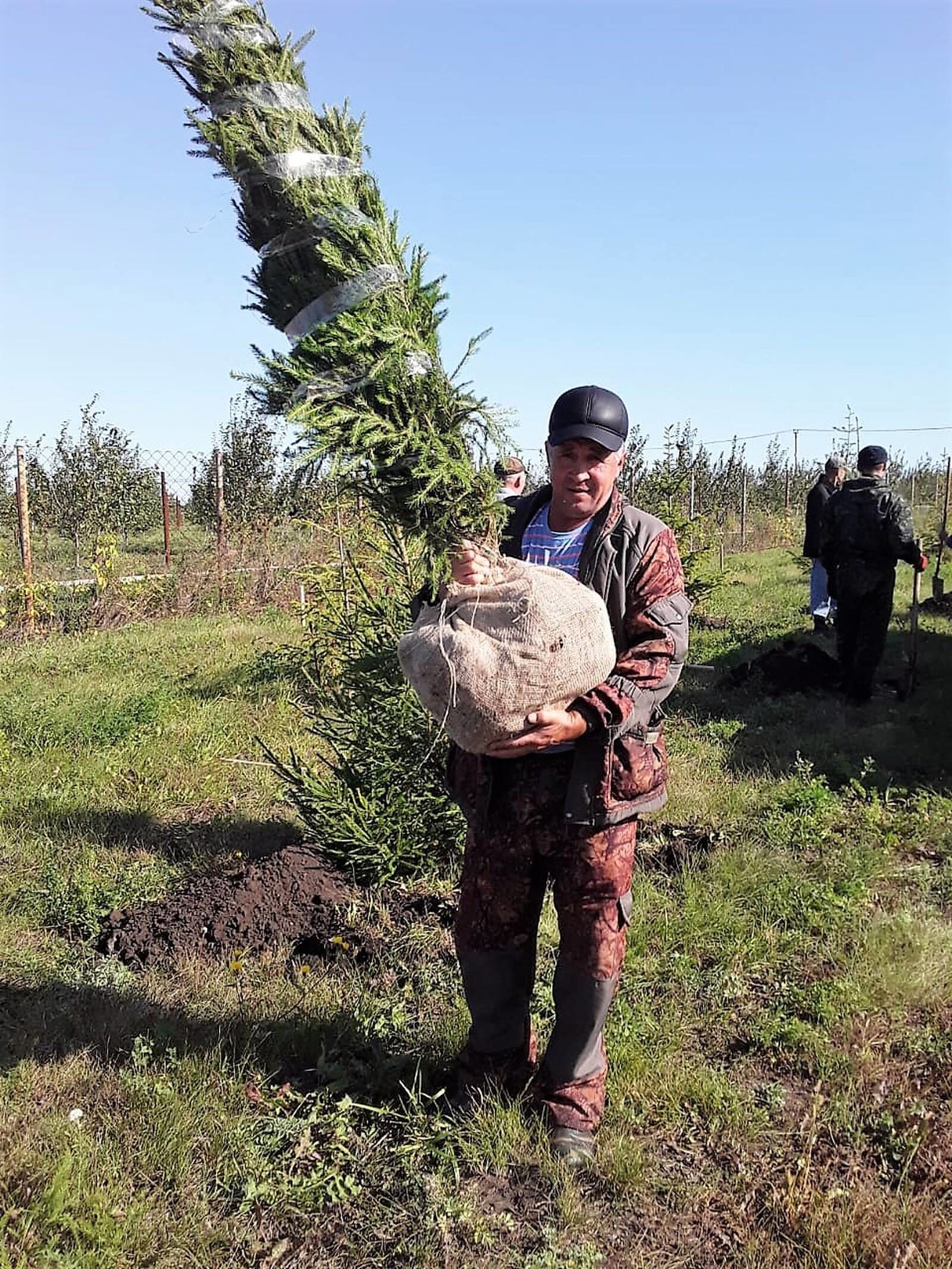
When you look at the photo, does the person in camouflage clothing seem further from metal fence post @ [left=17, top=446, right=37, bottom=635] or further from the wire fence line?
metal fence post @ [left=17, top=446, right=37, bottom=635]

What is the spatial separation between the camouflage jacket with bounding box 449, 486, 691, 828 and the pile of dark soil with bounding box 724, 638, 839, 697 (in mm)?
6109

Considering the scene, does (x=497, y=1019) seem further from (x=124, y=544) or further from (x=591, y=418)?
(x=124, y=544)

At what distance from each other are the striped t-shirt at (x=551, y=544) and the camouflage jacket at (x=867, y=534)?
5995 millimetres

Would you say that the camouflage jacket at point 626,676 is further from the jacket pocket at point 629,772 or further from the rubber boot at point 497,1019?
the rubber boot at point 497,1019

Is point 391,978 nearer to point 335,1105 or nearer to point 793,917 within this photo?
point 335,1105

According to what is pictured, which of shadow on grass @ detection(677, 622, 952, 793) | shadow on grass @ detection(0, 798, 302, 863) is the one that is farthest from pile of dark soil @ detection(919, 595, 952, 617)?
shadow on grass @ detection(0, 798, 302, 863)

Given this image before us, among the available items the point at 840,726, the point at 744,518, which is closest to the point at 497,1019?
the point at 840,726

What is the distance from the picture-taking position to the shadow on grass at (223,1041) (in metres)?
2.97

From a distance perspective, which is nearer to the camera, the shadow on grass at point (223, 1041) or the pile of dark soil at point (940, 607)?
the shadow on grass at point (223, 1041)

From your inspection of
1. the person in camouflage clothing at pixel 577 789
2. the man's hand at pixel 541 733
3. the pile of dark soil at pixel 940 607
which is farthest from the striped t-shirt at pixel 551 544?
the pile of dark soil at pixel 940 607

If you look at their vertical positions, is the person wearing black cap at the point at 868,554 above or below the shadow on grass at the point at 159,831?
above

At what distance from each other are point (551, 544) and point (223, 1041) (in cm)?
207

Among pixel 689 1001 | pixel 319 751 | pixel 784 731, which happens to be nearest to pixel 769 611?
pixel 784 731

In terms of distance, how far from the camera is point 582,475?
2447 mm
